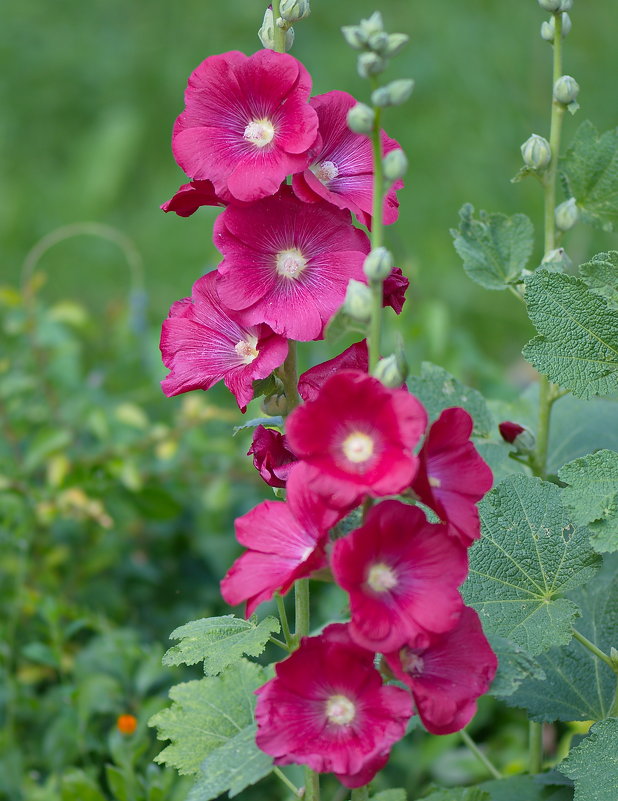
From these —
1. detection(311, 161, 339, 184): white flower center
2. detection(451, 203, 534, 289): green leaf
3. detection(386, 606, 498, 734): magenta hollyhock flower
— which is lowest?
detection(386, 606, 498, 734): magenta hollyhock flower

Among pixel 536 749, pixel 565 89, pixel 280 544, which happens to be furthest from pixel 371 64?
pixel 536 749

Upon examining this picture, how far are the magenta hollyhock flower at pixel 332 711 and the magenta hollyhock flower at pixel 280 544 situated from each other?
0.06 m

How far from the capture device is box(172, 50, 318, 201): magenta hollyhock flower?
1032 millimetres

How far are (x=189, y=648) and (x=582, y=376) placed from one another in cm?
53

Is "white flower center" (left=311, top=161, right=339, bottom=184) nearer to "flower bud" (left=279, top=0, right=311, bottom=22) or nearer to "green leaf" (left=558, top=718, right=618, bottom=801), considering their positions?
"flower bud" (left=279, top=0, right=311, bottom=22)

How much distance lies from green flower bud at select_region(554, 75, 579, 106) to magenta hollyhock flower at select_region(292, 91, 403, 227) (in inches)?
15.1

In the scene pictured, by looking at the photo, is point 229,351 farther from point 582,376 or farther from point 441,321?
point 441,321

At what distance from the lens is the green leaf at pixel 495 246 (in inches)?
59.5

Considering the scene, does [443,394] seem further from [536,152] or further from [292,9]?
[292,9]

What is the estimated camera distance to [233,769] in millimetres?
994

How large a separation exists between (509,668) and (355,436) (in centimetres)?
34

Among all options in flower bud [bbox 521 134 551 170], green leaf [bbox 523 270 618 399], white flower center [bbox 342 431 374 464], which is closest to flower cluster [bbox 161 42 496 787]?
white flower center [bbox 342 431 374 464]

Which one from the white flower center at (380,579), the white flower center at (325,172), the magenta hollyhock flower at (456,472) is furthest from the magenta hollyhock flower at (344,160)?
the white flower center at (380,579)

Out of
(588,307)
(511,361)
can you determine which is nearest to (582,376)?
(588,307)
